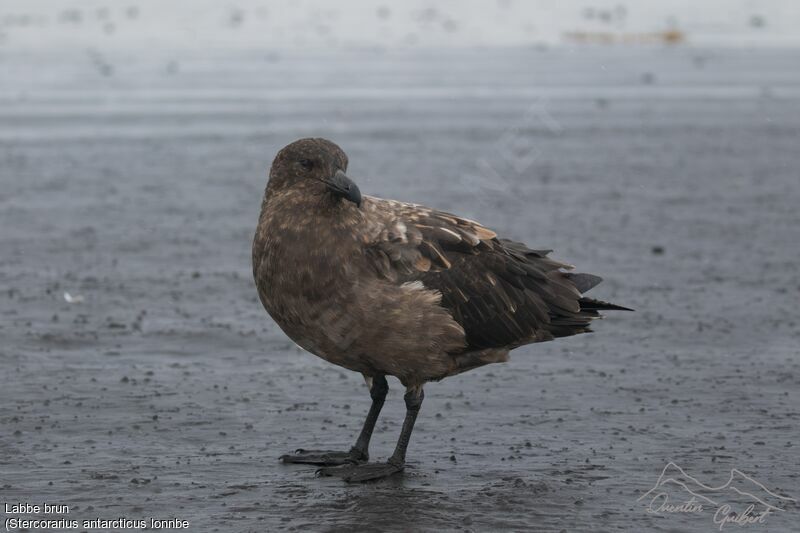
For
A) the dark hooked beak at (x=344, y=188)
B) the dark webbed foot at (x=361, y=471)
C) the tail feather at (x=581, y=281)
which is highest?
the dark hooked beak at (x=344, y=188)

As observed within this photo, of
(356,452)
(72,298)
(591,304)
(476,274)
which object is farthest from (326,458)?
(72,298)

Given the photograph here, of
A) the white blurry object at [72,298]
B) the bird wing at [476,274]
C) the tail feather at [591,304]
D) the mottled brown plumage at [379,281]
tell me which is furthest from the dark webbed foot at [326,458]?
the white blurry object at [72,298]

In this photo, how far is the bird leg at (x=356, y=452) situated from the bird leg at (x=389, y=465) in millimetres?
70

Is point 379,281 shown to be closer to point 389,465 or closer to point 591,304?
point 389,465

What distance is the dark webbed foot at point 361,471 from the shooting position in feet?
20.0

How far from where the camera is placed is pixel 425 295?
6.18m

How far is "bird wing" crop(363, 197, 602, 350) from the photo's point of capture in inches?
246

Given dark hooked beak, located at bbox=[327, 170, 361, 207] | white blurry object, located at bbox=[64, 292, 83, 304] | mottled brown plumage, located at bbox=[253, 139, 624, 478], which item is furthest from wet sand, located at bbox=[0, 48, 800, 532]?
dark hooked beak, located at bbox=[327, 170, 361, 207]

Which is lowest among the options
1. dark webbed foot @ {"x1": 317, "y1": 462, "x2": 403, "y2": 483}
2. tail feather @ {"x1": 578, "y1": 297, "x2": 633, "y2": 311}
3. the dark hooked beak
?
dark webbed foot @ {"x1": 317, "y1": 462, "x2": 403, "y2": 483}

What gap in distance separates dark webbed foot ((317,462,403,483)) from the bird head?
1.29m

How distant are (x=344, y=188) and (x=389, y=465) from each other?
1.38 m

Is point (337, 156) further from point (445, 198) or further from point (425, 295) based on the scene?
point (445, 198)

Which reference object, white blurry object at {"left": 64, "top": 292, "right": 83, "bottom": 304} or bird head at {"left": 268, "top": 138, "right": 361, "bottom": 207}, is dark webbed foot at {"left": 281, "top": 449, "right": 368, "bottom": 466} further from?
white blurry object at {"left": 64, "top": 292, "right": 83, "bottom": 304}

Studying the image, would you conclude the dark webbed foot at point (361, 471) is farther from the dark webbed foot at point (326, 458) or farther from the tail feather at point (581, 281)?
the tail feather at point (581, 281)
